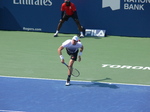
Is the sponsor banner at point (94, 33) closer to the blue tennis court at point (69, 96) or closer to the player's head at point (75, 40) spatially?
the blue tennis court at point (69, 96)

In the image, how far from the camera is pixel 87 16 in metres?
21.9

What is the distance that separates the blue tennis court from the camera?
11719mm

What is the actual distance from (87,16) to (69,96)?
9853 mm

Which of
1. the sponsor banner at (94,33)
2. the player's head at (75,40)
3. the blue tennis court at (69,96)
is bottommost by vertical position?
the blue tennis court at (69,96)

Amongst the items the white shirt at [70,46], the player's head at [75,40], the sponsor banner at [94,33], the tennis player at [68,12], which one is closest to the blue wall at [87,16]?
the sponsor banner at [94,33]

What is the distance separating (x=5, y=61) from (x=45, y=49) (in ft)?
9.04

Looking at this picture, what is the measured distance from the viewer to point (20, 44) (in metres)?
19.9

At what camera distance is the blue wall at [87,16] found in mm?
21406

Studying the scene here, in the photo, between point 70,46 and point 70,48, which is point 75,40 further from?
point 70,48

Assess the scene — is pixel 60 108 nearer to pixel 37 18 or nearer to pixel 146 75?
pixel 146 75

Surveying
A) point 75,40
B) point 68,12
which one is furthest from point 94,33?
A: point 75,40

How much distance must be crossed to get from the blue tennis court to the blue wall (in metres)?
8.18

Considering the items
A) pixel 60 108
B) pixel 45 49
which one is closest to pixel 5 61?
pixel 45 49

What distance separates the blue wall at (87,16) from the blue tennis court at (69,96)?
818 cm
